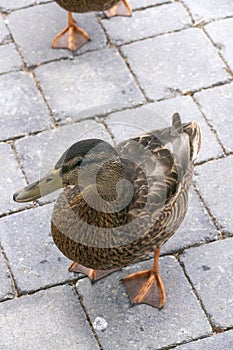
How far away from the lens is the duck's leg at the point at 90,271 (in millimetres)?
3812

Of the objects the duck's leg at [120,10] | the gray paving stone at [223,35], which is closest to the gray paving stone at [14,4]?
the duck's leg at [120,10]

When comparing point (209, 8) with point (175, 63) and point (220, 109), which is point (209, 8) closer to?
point (175, 63)

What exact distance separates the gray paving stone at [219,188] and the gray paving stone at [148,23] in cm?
121

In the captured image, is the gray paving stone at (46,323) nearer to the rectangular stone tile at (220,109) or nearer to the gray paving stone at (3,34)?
the rectangular stone tile at (220,109)

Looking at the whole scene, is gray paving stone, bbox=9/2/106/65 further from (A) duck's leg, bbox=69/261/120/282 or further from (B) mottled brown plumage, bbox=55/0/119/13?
(A) duck's leg, bbox=69/261/120/282

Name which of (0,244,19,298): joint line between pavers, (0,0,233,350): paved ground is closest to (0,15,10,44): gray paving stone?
(0,0,233,350): paved ground

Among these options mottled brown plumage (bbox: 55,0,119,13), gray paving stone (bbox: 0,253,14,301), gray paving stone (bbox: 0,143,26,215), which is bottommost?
gray paving stone (bbox: 0,253,14,301)

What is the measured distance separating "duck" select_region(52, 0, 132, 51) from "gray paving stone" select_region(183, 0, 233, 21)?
451 mm

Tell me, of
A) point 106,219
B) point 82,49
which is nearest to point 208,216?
point 106,219

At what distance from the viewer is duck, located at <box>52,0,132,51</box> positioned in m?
4.60

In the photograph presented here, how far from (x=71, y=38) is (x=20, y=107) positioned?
66 cm

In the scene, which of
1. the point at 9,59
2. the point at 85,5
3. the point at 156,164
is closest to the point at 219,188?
the point at 156,164

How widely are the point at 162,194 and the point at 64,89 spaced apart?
1.57m

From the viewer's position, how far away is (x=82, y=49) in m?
4.95
